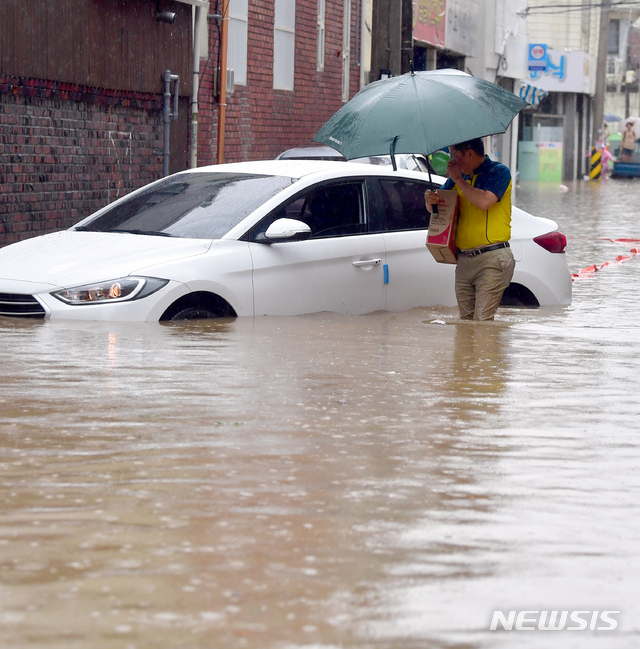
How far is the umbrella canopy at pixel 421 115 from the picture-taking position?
7496mm

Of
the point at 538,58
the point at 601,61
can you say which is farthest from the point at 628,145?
the point at 538,58

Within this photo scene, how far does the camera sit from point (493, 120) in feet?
24.8

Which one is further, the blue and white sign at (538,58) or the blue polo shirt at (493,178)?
the blue and white sign at (538,58)

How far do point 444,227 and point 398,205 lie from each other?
873 mm

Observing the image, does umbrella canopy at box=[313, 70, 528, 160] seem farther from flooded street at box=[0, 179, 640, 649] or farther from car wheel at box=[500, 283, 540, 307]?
car wheel at box=[500, 283, 540, 307]

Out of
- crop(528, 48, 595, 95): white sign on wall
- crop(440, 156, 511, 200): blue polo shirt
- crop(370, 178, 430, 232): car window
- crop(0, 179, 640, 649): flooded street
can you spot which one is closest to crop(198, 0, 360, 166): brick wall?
crop(370, 178, 430, 232): car window

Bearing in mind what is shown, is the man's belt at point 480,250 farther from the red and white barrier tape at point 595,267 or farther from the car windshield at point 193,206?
the red and white barrier tape at point 595,267

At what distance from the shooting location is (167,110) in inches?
650

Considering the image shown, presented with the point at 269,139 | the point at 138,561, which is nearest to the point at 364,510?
the point at 138,561

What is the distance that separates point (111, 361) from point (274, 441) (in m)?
1.80

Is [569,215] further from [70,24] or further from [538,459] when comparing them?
[538,459]

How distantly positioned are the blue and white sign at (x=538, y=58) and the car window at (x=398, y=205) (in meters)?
37.3

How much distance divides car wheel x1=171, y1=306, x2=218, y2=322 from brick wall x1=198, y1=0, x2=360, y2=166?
430 inches

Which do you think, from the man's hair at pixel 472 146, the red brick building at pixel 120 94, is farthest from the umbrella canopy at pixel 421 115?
the red brick building at pixel 120 94
